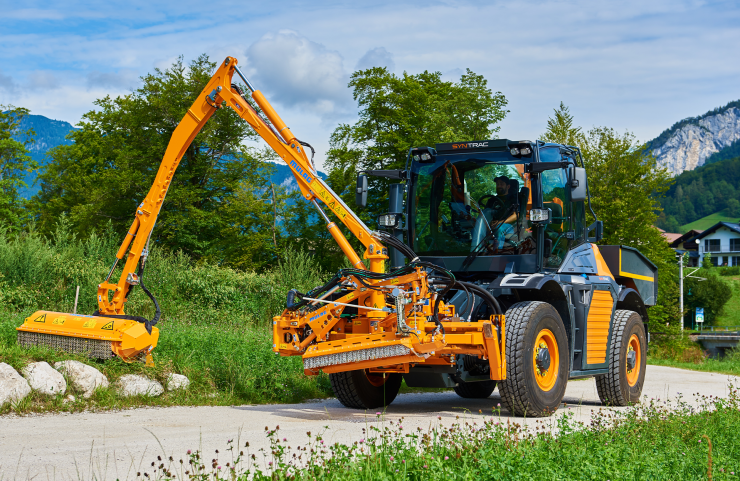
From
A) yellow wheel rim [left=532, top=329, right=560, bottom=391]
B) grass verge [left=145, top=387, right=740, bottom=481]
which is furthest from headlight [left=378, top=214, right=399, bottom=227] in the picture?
grass verge [left=145, top=387, right=740, bottom=481]

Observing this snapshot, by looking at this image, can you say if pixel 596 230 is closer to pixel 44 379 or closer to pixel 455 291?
pixel 455 291

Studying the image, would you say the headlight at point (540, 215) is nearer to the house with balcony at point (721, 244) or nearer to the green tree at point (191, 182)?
the green tree at point (191, 182)

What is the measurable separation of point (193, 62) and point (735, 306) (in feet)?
207

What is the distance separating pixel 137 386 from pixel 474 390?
5.15 m

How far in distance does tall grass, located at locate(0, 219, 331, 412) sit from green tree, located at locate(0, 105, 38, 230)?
22611mm

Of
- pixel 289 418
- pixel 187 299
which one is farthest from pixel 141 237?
pixel 187 299

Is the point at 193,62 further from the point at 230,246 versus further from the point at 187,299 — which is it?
the point at 187,299

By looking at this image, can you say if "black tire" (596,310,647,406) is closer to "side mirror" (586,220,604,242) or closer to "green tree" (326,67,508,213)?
"side mirror" (586,220,604,242)

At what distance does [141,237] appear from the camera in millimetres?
10703

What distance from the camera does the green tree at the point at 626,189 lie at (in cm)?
2972

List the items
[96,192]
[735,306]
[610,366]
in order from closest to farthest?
[610,366] < [96,192] < [735,306]

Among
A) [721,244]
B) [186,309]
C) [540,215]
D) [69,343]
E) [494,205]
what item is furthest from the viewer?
[721,244]

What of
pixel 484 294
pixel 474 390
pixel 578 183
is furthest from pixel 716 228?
pixel 484 294

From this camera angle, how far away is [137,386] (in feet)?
30.6
